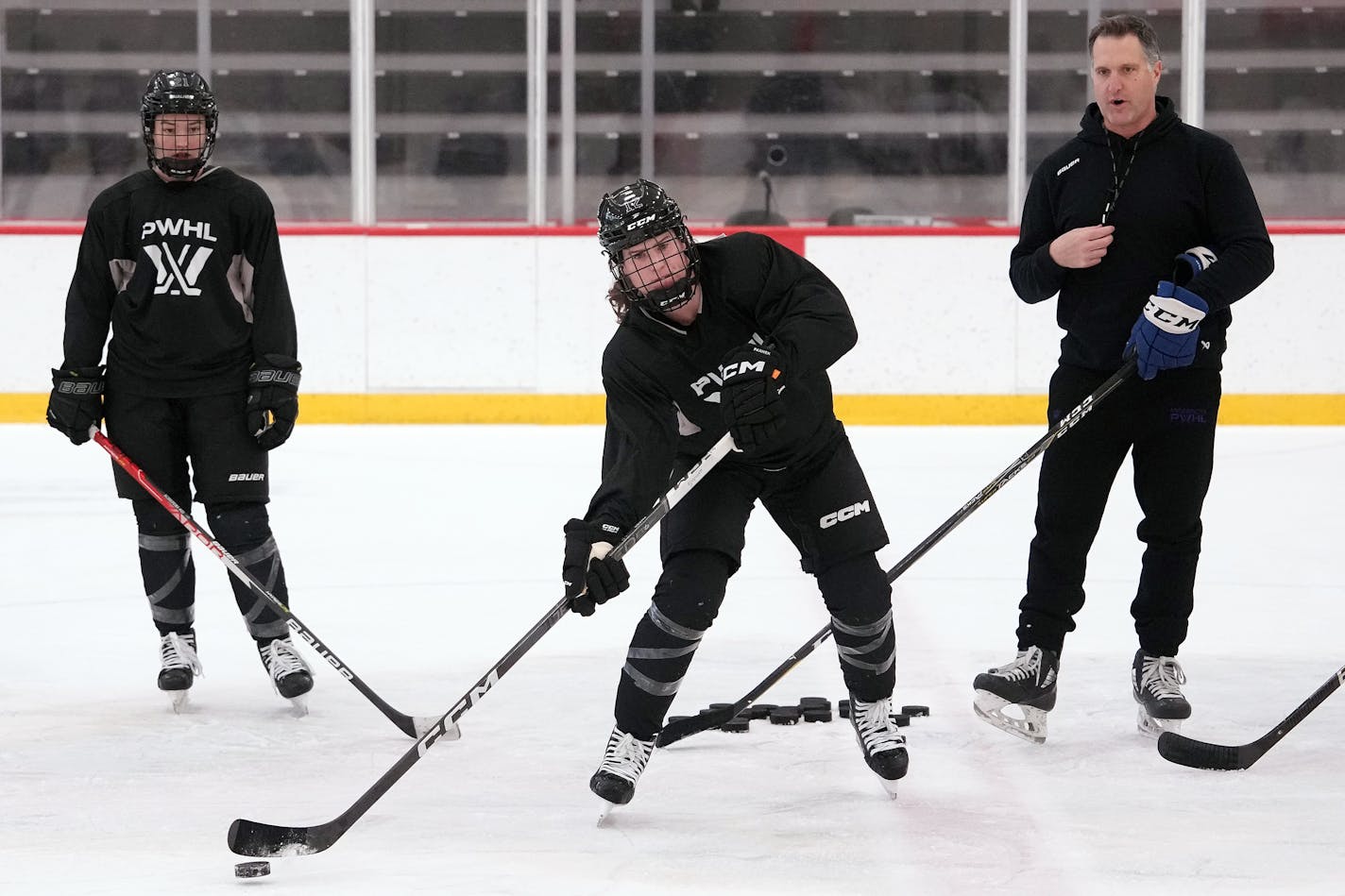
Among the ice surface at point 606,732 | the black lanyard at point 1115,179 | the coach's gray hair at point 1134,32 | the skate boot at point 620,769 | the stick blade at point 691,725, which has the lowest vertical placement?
the ice surface at point 606,732

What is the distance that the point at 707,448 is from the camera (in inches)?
100

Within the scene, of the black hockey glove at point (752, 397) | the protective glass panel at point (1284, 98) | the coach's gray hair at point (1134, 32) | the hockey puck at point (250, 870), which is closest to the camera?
the hockey puck at point (250, 870)

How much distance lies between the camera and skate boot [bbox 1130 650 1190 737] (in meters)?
2.83

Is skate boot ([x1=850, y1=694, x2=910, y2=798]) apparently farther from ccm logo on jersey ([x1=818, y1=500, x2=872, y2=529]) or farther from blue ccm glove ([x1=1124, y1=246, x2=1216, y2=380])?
blue ccm glove ([x1=1124, y1=246, x2=1216, y2=380])

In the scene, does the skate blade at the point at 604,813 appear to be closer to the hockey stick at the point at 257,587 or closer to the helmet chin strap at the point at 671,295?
the hockey stick at the point at 257,587

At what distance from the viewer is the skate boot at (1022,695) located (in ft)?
9.33

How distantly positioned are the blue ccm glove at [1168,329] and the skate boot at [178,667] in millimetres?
1724

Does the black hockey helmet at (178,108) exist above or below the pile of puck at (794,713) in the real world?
above

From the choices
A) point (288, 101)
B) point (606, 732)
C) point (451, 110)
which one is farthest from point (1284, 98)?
point (606, 732)

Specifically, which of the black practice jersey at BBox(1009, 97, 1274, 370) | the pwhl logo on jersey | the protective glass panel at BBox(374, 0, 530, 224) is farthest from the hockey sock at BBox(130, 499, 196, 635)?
the protective glass panel at BBox(374, 0, 530, 224)

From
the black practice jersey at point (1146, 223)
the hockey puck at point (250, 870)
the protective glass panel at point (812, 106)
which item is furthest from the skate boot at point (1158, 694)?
the protective glass panel at point (812, 106)

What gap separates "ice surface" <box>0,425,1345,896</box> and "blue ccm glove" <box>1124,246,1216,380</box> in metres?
0.63

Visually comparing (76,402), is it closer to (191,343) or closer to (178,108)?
(191,343)

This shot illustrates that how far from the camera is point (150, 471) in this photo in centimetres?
309
